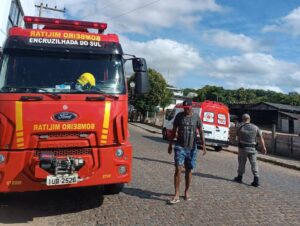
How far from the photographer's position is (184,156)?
7410mm

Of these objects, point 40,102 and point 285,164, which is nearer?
point 40,102

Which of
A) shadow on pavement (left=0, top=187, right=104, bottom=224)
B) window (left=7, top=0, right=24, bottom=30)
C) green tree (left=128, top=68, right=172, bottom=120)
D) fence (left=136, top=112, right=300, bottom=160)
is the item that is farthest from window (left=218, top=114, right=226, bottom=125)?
green tree (left=128, top=68, right=172, bottom=120)

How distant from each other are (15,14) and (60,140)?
17.3 m

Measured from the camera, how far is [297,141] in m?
18.6

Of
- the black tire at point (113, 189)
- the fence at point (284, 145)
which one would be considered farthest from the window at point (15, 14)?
the fence at point (284, 145)

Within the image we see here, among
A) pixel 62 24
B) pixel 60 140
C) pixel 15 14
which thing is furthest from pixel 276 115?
pixel 60 140

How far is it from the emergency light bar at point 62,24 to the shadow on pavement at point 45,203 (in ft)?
11.0

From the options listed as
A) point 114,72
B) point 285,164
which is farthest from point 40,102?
point 285,164

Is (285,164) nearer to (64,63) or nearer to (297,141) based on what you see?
(297,141)

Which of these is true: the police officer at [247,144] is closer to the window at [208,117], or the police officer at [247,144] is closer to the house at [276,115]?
the window at [208,117]

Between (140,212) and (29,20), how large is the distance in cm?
435

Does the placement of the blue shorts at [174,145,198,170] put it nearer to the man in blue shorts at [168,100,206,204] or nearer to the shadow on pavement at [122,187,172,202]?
the man in blue shorts at [168,100,206,204]

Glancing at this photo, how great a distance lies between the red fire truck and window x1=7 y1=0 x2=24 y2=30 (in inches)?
523

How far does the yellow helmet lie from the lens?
A: 6.71 meters
